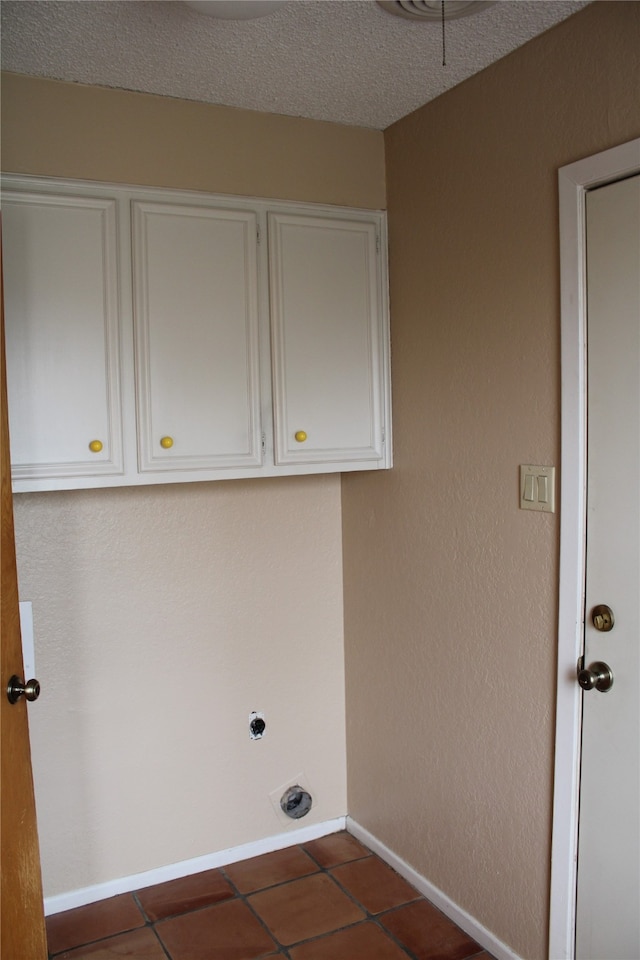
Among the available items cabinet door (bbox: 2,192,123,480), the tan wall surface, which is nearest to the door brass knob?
cabinet door (bbox: 2,192,123,480)

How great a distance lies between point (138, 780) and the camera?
2.59 meters

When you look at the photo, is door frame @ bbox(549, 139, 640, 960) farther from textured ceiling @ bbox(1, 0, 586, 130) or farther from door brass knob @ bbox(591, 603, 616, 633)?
textured ceiling @ bbox(1, 0, 586, 130)

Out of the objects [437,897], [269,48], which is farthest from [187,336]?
[437,897]

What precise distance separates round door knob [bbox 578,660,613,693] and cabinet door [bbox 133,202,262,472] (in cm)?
107

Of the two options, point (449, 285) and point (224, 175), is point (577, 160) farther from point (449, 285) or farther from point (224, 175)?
point (224, 175)

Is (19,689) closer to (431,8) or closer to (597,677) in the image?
(597,677)

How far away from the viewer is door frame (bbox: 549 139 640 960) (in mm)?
1897

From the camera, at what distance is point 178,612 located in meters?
2.63

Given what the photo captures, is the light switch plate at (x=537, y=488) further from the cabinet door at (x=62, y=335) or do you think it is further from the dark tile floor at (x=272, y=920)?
the dark tile floor at (x=272, y=920)

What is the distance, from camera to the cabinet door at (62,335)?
2111 mm

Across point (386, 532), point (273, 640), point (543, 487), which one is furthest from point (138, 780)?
point (543, 487)

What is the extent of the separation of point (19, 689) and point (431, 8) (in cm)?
171

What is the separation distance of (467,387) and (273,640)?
1.10 meters

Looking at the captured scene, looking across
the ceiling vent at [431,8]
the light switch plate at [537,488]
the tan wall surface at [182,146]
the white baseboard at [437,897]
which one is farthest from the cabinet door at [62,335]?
the white baseboard at [437,897]
